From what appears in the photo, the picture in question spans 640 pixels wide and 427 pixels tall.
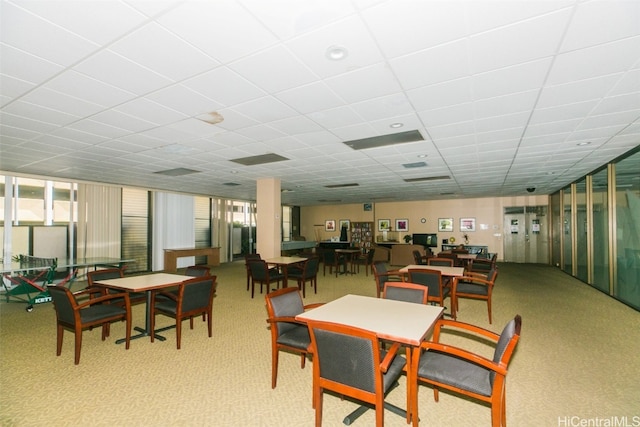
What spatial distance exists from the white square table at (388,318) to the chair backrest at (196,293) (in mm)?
1745

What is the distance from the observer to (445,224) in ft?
45.0

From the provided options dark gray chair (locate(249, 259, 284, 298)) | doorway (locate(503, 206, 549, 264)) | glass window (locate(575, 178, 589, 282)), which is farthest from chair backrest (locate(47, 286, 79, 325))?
doorway (locate(503, 206, 549, 264))

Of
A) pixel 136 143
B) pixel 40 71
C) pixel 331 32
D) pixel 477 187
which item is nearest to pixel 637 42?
pixel 331 32

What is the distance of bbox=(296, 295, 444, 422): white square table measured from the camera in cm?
207

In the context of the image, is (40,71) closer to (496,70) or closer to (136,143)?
(136,143)

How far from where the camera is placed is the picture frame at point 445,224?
1360cm

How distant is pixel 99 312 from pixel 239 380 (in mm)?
1880

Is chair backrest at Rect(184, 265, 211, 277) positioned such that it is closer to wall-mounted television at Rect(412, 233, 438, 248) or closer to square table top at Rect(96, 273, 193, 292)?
square table top at Rect(96, 273, 193, 292)

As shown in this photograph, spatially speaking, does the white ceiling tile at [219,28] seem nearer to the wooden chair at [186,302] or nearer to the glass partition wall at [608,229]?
the wooden chair at [186,302]

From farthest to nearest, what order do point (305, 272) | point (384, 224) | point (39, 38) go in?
point (384, 224), point (305, 272), point (39, 38)

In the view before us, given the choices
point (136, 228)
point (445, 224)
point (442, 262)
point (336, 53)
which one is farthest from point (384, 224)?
point (336, 53)

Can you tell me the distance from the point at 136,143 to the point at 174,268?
6.47 meters

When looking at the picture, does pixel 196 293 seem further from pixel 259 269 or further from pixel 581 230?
pixel 581 230

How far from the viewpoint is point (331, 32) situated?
215 cm
